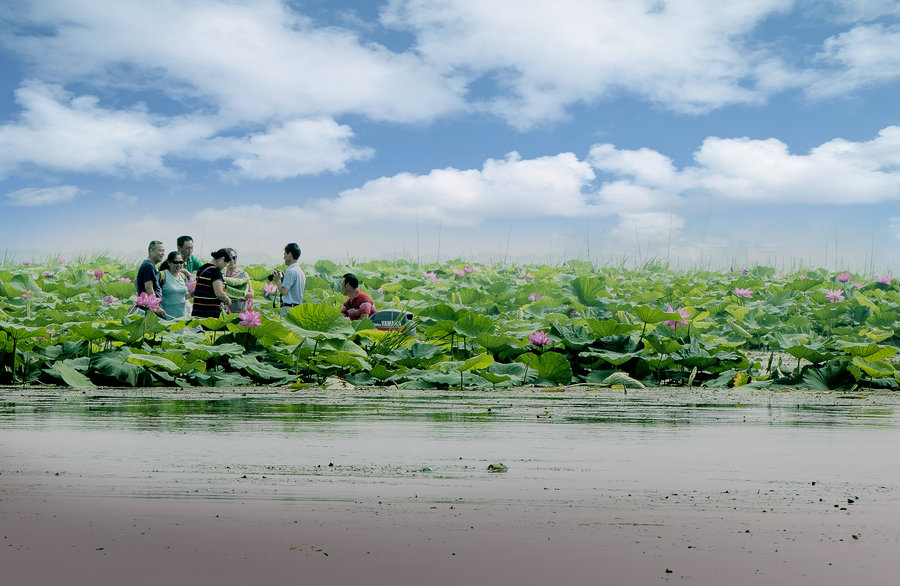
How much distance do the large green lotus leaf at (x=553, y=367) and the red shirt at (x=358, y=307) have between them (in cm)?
184

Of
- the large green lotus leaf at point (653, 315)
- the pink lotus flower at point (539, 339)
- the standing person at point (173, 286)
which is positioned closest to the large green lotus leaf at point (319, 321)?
the pink lotus flower at point (539, 339)

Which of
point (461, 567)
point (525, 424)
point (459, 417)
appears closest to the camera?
point (461, 567)

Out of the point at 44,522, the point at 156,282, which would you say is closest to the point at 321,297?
the point at 156,282

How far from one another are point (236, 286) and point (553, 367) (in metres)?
3.51

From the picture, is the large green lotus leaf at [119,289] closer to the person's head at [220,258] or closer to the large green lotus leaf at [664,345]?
the person's head at [220,258]

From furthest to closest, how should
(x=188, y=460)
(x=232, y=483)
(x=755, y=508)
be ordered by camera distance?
(x=188, y=460) < (x=232, y=483) < (x=755, y=508)

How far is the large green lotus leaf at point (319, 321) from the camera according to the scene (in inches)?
238

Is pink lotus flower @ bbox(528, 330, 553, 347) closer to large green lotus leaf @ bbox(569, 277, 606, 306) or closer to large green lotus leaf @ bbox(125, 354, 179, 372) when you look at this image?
large green lotus leaf @ bbox(125, 354, 179, 372)

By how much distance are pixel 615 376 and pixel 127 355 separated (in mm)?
3051

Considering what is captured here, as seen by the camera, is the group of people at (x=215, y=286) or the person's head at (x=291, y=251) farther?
the person's head at (x=291, y=251)

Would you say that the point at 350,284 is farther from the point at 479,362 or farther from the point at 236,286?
the point at 479,362

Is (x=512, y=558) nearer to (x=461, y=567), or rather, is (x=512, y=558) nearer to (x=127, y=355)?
(x=461, y=567)

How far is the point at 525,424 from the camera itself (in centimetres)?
406

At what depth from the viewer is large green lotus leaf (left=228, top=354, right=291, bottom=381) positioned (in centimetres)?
596
